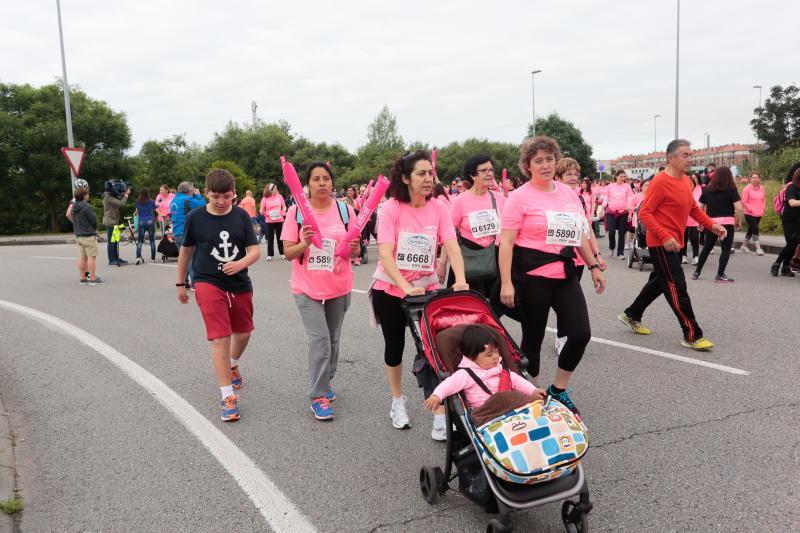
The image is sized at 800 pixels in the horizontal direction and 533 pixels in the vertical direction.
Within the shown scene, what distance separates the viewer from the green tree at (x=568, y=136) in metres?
71.3

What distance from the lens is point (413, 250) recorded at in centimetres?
404

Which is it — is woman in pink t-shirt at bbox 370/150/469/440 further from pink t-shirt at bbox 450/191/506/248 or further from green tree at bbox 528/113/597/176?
green tree at bbox 528/113/597/176

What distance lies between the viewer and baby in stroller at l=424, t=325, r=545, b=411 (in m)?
3.11

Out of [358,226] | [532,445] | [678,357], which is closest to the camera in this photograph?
[532,445]

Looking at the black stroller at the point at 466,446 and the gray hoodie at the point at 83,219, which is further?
the gray hoodie at the point at 83,219

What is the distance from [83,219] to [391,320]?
9.40 meters

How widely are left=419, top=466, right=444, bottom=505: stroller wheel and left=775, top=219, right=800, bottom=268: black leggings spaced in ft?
30.6

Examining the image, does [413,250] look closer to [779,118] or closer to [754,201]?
[754,201]

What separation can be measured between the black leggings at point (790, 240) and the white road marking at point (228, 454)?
968 cm

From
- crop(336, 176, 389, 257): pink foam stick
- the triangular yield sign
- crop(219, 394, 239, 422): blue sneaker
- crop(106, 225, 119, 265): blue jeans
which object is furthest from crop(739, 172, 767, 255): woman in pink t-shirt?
the triangular yield sign

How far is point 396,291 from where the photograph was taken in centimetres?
402

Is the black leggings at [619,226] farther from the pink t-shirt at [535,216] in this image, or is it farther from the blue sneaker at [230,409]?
the blue sneaker at [230,409]

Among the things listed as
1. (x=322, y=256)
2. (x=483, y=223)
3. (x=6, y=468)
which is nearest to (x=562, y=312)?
(x=483, y=223)

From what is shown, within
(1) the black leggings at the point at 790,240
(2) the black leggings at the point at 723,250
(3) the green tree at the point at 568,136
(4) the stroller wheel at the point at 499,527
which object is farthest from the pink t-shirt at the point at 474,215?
(3) the green tree at the point at 568,136
